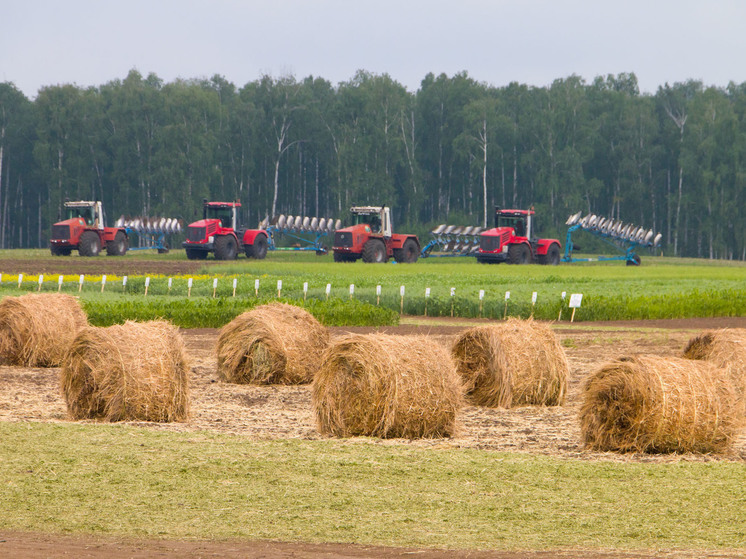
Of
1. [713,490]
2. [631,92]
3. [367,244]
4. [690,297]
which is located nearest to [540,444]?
[713,490]

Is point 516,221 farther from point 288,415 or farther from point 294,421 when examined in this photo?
point 294,421

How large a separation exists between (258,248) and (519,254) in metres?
16.1

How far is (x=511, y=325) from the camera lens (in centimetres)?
1770

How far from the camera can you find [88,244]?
67.4 meters

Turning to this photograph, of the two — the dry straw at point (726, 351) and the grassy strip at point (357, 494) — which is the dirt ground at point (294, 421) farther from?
the dry straw at point (726, 351)

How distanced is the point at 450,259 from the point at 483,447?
64.5 metres

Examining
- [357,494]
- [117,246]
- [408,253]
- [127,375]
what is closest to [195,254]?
[117,246]

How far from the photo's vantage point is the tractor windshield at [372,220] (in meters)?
65.8

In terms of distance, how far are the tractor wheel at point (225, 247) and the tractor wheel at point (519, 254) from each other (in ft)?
53.8

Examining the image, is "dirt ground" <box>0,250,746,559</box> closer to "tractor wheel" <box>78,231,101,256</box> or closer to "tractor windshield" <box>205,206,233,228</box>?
"tractor windshield" <box>205,206,233,228</box>

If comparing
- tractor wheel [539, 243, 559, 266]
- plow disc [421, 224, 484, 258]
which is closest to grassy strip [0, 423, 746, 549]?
tractor wheel [539, 243, 559, 266]

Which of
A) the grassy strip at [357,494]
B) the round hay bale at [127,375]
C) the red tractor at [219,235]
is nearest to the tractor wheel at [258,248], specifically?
the red tractor at [219,235]

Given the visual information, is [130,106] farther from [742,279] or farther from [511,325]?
[511,325]

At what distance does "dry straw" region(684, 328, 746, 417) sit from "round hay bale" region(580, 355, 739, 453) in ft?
9.67
